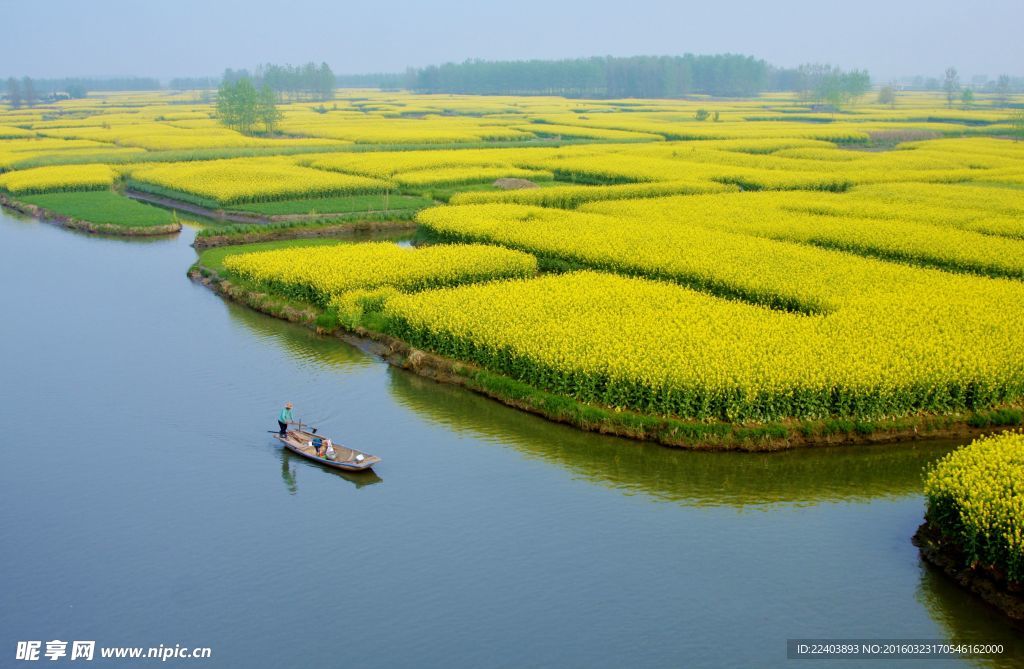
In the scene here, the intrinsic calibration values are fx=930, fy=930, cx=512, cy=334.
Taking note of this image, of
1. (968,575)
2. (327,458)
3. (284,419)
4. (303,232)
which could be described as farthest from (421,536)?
(303,232)

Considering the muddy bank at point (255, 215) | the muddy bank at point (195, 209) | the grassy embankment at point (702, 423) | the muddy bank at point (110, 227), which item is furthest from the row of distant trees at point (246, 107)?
the grassy embankment at point (702, 423)

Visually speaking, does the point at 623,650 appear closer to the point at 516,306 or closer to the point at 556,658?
the point at 556,658

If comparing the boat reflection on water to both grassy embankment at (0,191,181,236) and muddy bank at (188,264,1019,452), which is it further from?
grassy embankment at (0,191,181,236)

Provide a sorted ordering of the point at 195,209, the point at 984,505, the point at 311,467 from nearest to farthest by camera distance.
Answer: the point at 984,505 → the point at 311,467 → the point at 195,209

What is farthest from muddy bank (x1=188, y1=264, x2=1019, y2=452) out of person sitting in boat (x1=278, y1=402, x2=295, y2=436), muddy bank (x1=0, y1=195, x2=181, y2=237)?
muddy bank (x1=0, y1=195, x2=181, y2=237)

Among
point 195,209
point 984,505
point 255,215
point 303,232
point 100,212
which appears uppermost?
point 100,212

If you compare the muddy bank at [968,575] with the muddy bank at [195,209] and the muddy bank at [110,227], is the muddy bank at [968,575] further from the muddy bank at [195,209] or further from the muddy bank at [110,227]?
the muddy bank at [110,227]

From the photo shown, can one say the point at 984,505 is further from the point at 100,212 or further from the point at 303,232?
the point at 100,212
